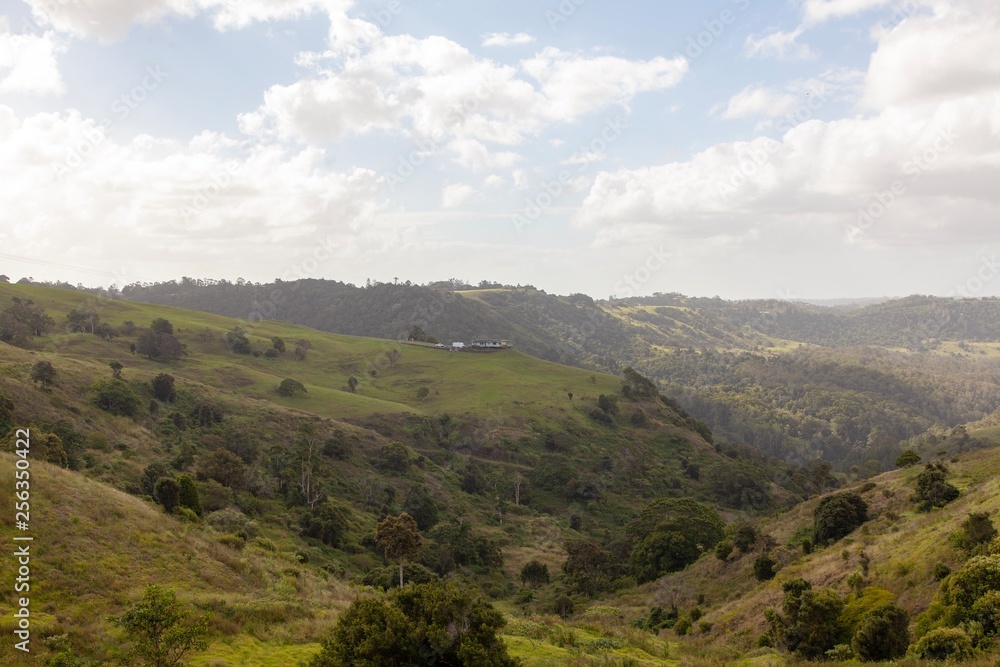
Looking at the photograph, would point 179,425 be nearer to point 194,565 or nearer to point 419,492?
point 419,492

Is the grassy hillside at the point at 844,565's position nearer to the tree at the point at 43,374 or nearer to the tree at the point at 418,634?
the tree at the point at 418,634

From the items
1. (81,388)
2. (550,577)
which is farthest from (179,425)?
(550,577)

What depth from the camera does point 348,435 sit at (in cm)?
8069

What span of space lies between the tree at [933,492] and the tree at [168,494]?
1656 inches

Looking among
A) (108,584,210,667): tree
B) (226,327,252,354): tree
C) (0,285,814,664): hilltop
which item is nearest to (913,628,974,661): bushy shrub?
(0,285,814,664): hilltop

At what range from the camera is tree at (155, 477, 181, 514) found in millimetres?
33562

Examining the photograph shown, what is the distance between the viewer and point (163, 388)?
71562mm

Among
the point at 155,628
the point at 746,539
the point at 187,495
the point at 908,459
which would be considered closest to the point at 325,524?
the point at 187,495

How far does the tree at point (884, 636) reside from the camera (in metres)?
18.6

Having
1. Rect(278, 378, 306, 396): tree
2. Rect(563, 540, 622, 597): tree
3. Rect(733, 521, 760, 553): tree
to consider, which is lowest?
Rect(563, 540, 622, 597): tree

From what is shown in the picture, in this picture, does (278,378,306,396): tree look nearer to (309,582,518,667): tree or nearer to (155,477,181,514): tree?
(155,477,181,514): tree

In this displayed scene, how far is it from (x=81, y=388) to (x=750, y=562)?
64488 mm

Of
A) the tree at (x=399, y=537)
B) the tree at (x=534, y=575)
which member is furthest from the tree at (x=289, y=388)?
the tree at (x=399, y=537)

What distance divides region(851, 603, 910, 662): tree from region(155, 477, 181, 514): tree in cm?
3386
